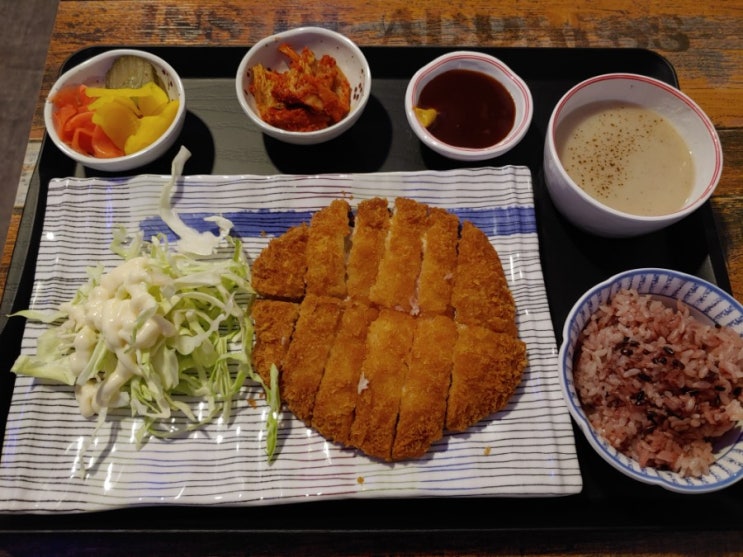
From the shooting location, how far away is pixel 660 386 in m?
1.92

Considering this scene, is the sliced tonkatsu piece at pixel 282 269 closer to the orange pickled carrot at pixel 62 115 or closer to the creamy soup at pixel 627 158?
the orange pickled carrot at pixel 62 115

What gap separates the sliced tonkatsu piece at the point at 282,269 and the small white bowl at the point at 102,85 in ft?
2.51

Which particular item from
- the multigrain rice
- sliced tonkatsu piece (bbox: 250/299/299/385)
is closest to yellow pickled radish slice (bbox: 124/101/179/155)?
sliced tonkatsu piece (bbox: 250/299/299/385)

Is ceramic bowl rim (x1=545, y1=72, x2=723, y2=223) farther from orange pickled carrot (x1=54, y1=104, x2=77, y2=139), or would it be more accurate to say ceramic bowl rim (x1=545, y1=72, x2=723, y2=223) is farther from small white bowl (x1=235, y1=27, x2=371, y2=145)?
orange pickled carrot (x1=54, y1=104, x2=77, y2=139)

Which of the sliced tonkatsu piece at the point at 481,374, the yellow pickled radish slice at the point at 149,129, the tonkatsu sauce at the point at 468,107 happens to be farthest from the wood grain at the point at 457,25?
the sliced tonkatsu piece at the point at 481,374

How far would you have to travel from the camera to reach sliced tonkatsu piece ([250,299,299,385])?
2166mm

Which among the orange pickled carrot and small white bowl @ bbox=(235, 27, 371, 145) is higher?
small white bowl @ bbox=(235, 27, 371, 145)

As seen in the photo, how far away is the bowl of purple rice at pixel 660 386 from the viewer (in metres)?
1.88

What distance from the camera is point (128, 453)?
2.09 meters

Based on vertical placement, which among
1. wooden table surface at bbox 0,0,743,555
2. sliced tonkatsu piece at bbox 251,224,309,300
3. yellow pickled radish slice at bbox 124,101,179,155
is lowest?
sliced tonkatsu piece at bbox 251,224,309,300

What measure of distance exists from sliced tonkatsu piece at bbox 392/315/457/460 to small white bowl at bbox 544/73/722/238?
801mm

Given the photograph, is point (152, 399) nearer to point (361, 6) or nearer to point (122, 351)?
point (122, 351)

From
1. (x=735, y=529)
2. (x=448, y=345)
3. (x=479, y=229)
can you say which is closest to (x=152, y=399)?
(x=448, y=345)

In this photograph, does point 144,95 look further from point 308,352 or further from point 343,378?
point 343,378
